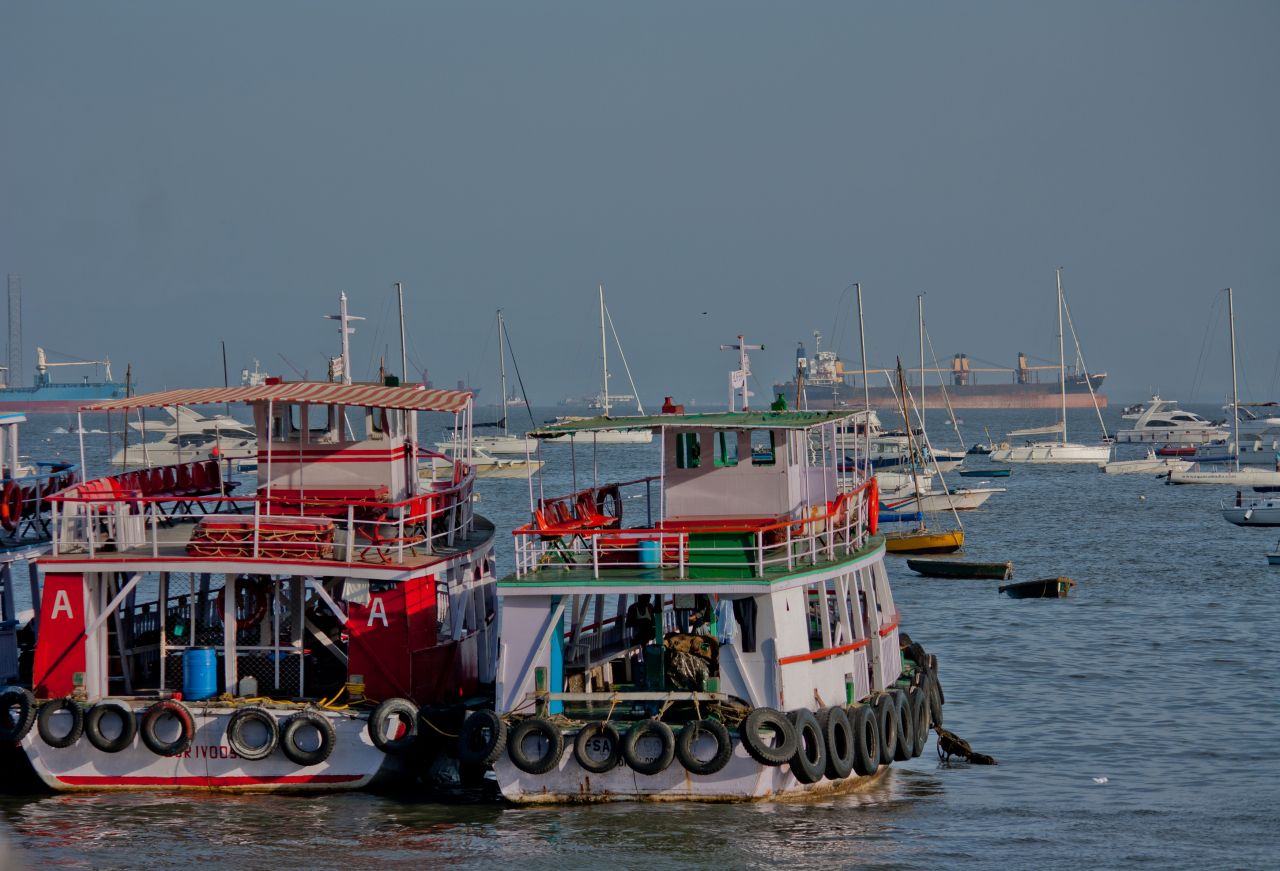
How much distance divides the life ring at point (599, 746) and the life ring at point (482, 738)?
0.94 meters

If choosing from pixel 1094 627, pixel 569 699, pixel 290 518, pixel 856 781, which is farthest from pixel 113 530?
pixel 1094 627

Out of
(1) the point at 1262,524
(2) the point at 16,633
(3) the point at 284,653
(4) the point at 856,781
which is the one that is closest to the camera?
(4) the point at 856,781

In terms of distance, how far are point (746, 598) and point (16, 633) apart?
11.5m

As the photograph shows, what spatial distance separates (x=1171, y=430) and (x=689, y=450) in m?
137

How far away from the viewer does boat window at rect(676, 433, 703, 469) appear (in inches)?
855

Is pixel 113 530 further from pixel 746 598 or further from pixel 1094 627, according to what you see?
pixel 1094 627

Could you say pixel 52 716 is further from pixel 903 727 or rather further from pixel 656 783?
pixel 903 727

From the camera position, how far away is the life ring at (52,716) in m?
20.1

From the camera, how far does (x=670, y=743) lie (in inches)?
733

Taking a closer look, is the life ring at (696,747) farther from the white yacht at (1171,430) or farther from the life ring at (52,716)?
the white yacht at (1171,430)

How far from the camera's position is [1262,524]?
208 ft

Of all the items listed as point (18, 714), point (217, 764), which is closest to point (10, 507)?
point (18, 714)

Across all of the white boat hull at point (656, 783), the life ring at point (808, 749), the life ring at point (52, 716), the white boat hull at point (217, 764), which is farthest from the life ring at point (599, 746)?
the life ring at point (52, 716)

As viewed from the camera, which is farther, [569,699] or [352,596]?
[352,596]
